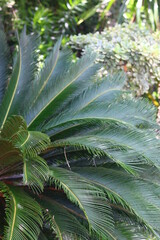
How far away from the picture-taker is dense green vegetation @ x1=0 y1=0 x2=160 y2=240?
2.61 m

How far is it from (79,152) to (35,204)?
750 mm

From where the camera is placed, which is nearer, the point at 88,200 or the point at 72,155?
the point at 88,200

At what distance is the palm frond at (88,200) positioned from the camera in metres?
2.55

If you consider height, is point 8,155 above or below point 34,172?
above

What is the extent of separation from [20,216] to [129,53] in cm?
321

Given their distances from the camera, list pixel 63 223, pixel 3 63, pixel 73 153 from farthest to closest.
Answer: pixel 3 63
pixel 73 153
pixel 63 223

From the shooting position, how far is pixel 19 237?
245 centimetres

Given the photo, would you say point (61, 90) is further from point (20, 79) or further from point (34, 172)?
point (34, 172)

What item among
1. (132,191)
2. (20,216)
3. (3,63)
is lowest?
(132,191)

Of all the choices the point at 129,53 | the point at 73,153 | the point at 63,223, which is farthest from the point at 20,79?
the point at 129,53

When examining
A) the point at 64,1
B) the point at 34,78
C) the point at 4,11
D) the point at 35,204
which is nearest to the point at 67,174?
the point at 35,204

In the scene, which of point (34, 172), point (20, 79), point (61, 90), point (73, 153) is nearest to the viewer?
point (34, 172)

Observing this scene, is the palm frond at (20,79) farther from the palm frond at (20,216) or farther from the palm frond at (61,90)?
the palm frond at (20,216)

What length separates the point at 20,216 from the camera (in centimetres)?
257
